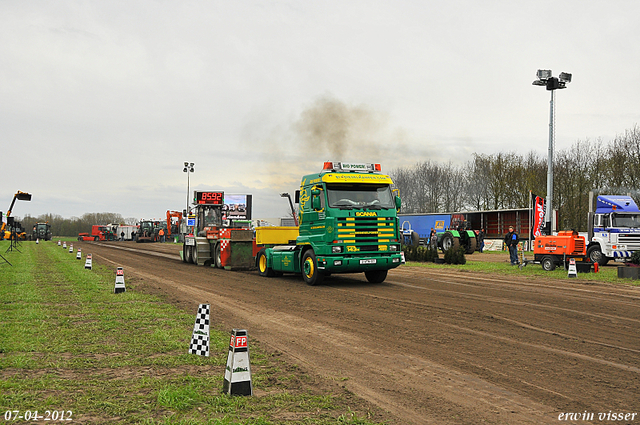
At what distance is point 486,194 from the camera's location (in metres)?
55.6

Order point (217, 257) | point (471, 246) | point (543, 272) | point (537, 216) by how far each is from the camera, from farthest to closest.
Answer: point (471, 246) < point (537, 216) < point (217, 257) < point (543, 272)

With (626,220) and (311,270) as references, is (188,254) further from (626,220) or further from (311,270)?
(626,220)

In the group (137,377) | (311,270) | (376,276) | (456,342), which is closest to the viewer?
(137,377)

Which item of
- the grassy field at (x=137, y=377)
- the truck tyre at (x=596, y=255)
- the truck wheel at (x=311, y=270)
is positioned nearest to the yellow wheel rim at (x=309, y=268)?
the truck wheel at (x=311, y=270)

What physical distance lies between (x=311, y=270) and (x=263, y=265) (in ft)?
12.2

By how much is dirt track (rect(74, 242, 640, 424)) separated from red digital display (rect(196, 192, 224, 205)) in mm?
9609

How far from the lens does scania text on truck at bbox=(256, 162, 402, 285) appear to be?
14656 millimetres

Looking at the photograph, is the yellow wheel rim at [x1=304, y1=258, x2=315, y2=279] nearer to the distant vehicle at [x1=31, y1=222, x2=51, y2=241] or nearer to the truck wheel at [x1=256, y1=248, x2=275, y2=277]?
the truck wheel at [x1=256, y1=248, x2=275, y2=277]

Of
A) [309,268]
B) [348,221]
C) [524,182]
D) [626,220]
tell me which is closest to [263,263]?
[309,268]

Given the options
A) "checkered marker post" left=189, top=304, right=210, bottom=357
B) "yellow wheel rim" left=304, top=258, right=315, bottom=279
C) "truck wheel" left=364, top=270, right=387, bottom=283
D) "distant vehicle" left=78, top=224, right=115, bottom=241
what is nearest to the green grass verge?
"truck wheel" left=364, top=270, right=387, bottom=283

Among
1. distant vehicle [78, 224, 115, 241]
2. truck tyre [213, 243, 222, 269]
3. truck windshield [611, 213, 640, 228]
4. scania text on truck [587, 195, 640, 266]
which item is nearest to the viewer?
truck tyre [213, 243, 222, 269]

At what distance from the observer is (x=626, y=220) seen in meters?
24.0

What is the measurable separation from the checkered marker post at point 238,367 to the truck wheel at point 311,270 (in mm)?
10057

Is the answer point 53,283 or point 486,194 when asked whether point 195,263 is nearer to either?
point 53,283
